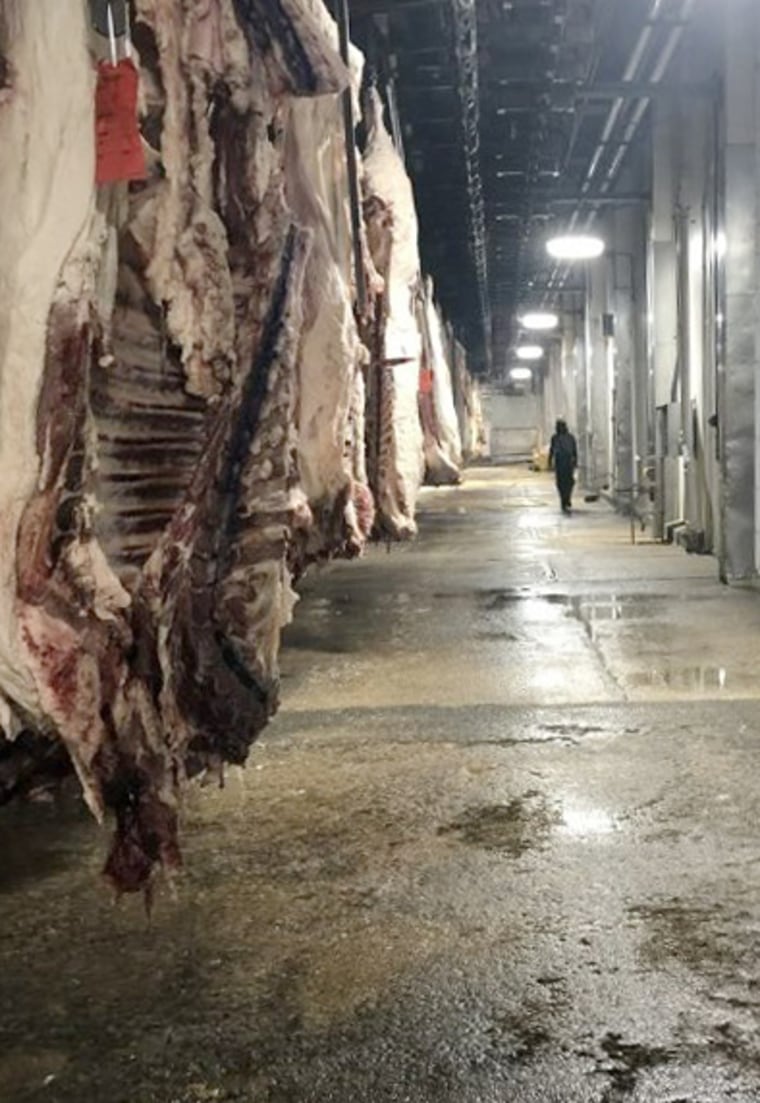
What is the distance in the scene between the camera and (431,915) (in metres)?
3.60

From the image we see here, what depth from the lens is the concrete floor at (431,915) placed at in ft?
9.11

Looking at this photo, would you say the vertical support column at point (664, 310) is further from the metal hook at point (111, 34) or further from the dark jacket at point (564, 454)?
the metal hook at point (111, 34)

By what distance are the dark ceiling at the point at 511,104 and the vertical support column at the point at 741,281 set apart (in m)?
1.27

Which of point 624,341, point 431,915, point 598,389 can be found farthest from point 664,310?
point 431,915

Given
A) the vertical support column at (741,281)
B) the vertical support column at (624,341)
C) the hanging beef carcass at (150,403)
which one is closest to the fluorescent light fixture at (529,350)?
the vertical support column at (624,341)

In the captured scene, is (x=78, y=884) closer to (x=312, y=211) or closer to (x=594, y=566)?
(x=312, y=211)

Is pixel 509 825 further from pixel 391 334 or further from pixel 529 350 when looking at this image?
pixel 529 350

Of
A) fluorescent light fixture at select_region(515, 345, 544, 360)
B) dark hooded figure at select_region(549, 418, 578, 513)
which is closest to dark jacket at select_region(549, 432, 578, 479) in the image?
dark hooded figure at select_region(549, 418, 578, 513)

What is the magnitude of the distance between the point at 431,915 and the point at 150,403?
Result: 1685 mm

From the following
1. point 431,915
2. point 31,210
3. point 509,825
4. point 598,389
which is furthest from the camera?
point 598,389

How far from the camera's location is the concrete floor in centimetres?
278

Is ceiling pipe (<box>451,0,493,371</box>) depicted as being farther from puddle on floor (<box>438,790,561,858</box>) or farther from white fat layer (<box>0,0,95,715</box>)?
white fat layer (<box>0,0,95,715</box>)

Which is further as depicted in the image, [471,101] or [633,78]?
[633,78]

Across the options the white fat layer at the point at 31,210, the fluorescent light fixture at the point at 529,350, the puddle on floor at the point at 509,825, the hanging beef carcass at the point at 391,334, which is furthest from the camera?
the fluorescent light fixture at the point at 529,350
